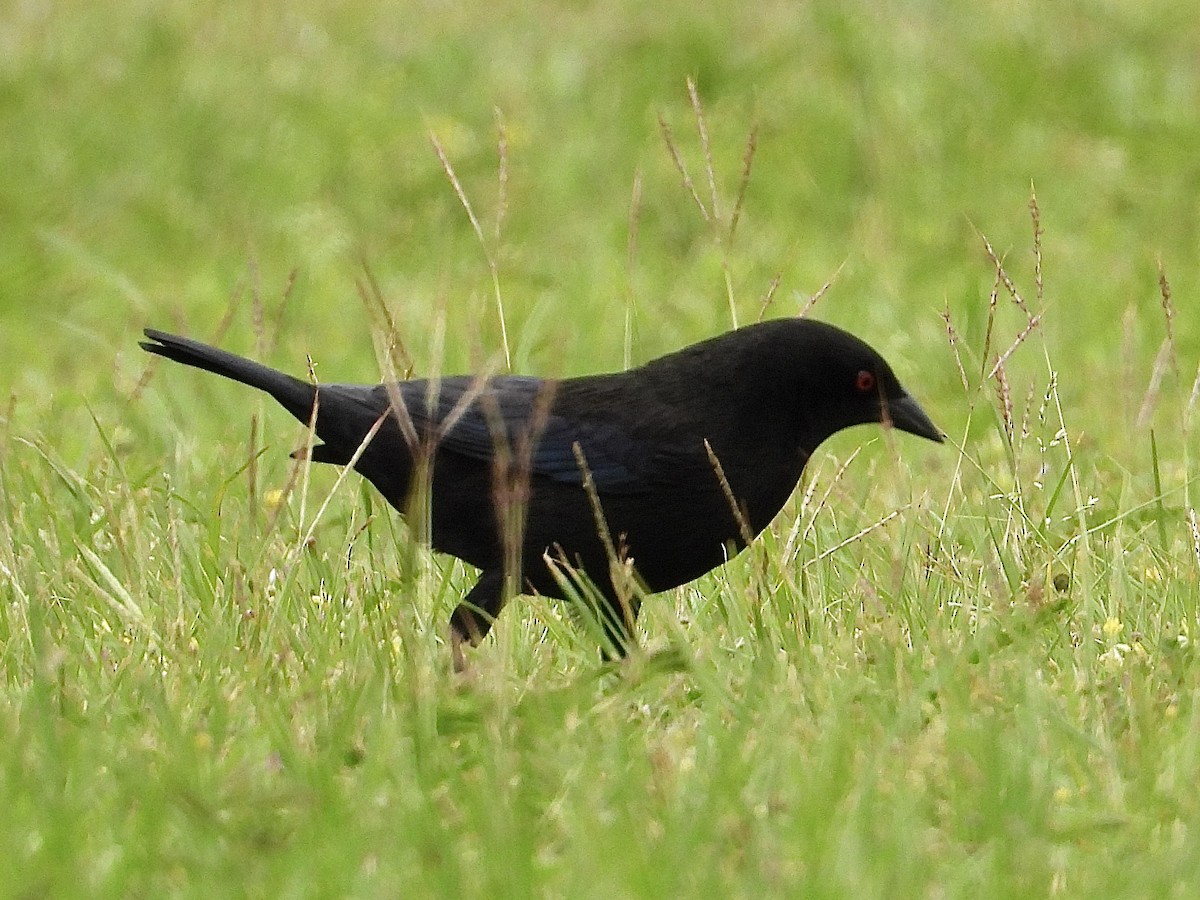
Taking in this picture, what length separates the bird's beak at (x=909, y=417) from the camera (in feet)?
15.6

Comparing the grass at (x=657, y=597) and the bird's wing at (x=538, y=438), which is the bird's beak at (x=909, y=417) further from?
the bird's wing at (x=538, y=438)

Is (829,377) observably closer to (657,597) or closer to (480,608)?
(657,597)

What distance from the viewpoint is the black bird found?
436 centimetres

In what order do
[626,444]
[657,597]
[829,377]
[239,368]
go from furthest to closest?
[239,368] → [829,377] → [626,444] → [657,597]

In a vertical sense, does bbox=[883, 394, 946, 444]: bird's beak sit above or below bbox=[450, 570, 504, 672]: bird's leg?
above

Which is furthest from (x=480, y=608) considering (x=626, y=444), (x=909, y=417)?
(x=909, y=417)

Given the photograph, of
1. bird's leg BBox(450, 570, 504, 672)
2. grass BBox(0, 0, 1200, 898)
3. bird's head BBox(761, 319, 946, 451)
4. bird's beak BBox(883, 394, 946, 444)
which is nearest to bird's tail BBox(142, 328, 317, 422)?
grass BBox(0, 0, 1200, 898)

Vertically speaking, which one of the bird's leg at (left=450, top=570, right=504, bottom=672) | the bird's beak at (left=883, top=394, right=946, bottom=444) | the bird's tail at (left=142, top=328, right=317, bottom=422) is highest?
the bird's tail at (left=142, top=328, right=317, bottom=422)

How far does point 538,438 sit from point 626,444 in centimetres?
25

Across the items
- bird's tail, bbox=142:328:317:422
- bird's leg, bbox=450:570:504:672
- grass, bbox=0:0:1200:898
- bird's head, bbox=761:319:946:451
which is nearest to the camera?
grass, bbox=0:0:1200:898

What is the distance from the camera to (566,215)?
30.4 ft

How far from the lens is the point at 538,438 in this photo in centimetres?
428

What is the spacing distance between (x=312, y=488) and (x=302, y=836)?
325 centimetres

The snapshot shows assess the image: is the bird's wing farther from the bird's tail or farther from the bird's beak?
the bird's beak
